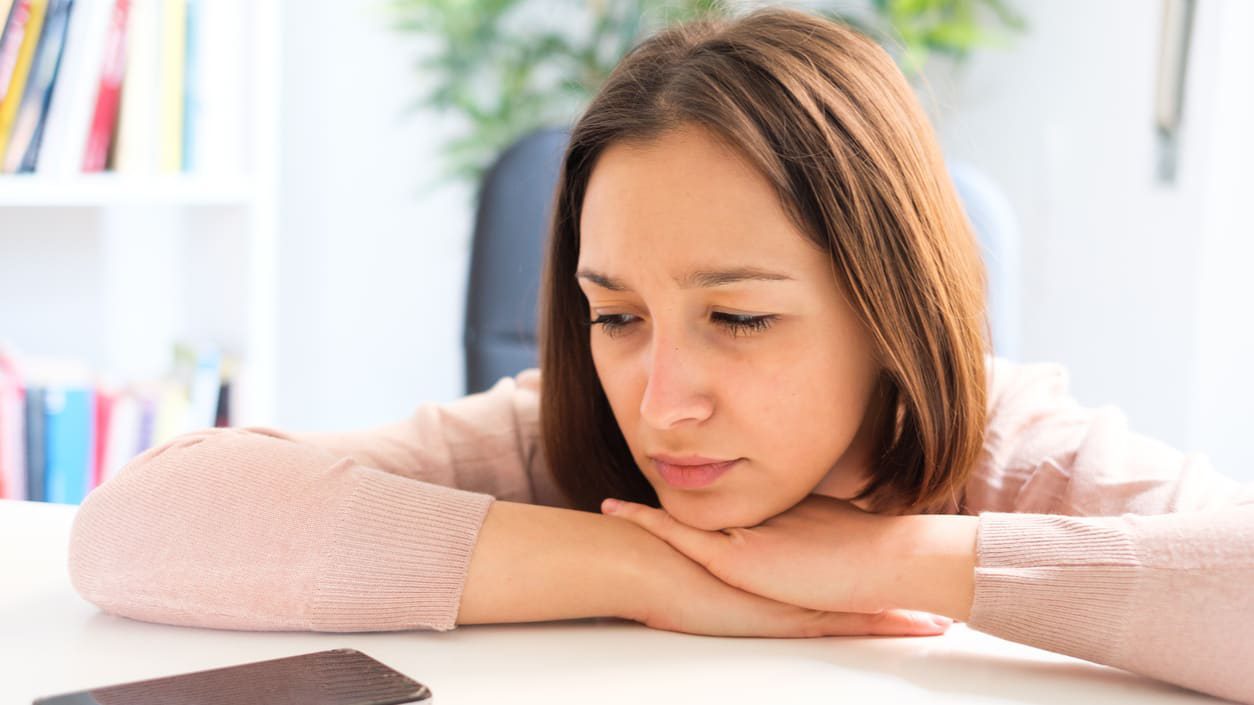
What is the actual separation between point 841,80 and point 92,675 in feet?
2.10

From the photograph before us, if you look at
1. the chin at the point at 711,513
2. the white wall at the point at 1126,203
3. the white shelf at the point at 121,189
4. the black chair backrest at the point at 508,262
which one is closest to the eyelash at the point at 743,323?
the chin at the point at 711,513

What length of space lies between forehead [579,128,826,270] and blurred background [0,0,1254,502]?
0.63m

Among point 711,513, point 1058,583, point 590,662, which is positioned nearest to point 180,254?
point 711,513

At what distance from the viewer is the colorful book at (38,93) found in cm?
176

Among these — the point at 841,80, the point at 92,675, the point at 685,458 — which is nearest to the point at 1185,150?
the point at 841,80

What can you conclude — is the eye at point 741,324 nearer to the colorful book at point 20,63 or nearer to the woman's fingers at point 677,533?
the woman's fingers at point 677,533

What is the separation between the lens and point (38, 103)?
1.78 meters

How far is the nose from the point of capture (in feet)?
2.86

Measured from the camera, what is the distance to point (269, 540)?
85 cm

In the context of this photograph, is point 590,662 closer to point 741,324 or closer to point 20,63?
point 741,324

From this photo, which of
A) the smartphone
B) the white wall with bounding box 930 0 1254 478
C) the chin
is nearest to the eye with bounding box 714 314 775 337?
the chin

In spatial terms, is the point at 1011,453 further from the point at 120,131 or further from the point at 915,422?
the point at 120,131

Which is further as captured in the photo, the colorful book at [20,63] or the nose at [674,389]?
the colorful book at [20,63]

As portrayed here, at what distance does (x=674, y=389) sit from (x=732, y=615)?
0.50ft
